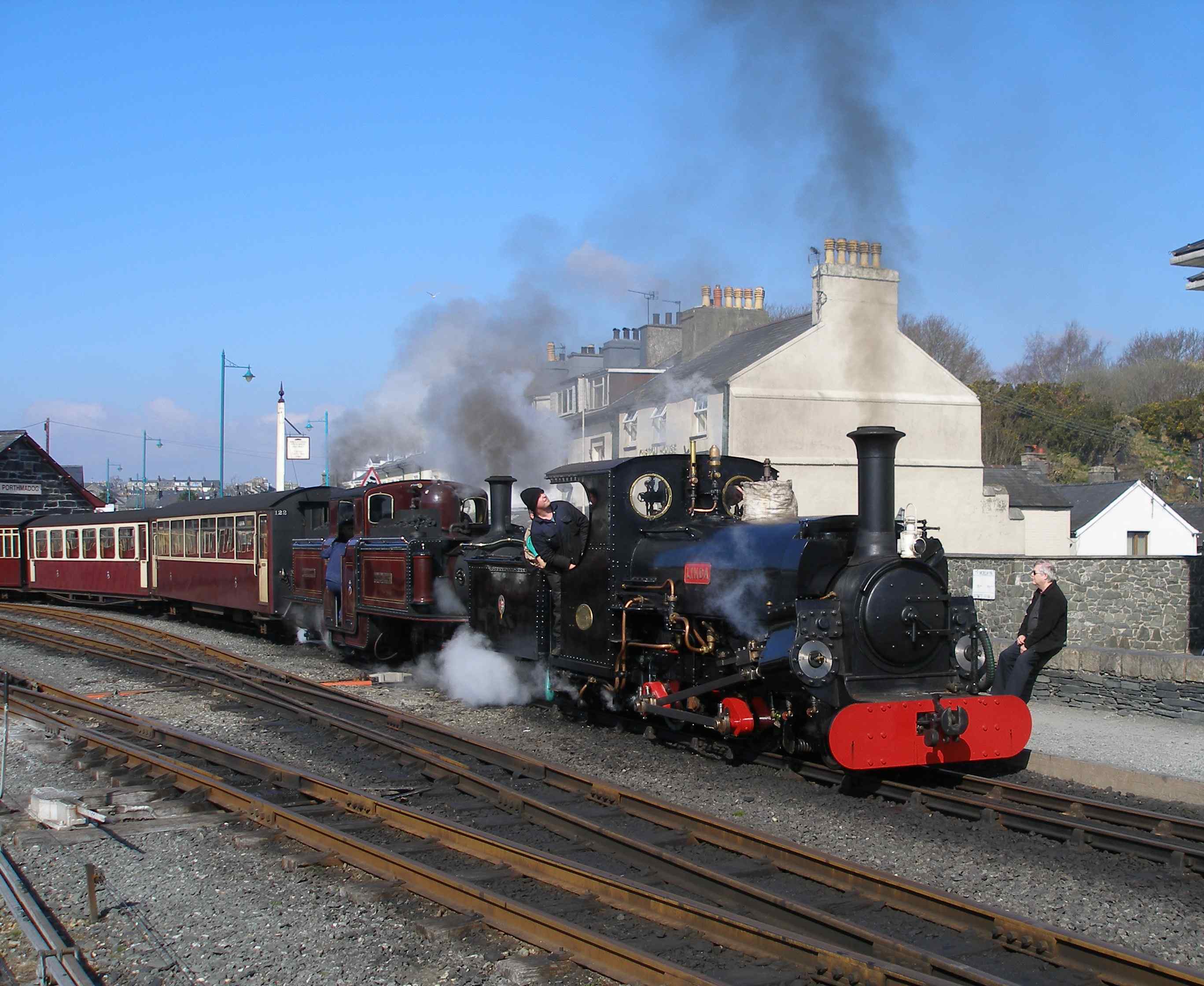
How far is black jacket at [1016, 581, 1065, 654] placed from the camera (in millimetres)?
9805

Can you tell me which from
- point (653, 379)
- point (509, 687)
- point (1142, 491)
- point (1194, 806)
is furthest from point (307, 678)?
point (1142, 491)

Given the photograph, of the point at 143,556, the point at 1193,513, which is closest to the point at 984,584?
the point at 143,556

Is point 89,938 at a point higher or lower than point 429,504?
lower

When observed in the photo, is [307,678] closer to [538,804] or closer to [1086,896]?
[538,804]

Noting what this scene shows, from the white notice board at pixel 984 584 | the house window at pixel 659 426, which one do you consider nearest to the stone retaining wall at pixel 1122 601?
the white notice board at pixel 984 584

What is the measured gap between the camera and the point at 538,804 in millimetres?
7375

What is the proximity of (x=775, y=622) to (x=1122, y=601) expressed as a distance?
6660mm

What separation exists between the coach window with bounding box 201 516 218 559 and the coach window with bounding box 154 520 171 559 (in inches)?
88.9

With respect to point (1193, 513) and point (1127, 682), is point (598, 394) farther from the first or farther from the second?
point (1127, 682)

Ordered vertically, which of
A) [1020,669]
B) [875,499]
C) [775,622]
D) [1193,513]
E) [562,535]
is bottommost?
[1020,669]

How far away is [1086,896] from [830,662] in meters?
2.19

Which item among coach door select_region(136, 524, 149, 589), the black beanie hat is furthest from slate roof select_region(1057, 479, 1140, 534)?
the black beanie hat

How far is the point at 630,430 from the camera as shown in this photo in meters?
29.3

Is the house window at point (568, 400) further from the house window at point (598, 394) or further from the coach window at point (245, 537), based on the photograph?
the coach window at point (245, 537)
